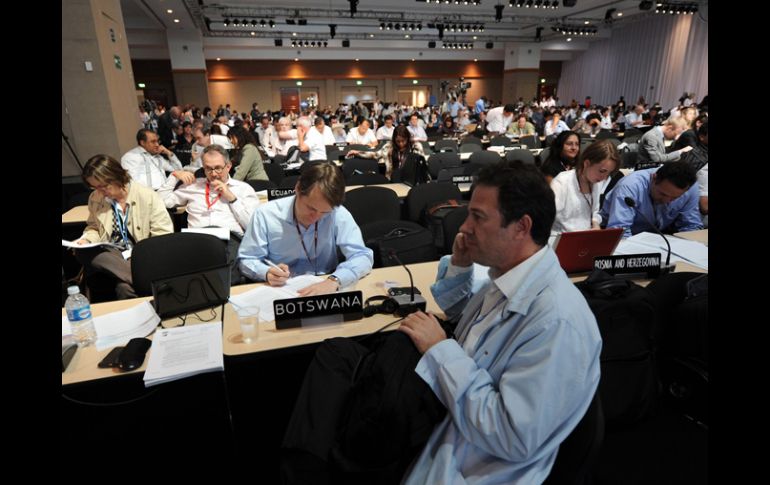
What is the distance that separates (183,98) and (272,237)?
16.0 m

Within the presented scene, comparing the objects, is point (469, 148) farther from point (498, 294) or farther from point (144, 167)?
point (498, 294)

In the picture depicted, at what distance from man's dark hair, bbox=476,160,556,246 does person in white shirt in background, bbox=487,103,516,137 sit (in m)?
10.4

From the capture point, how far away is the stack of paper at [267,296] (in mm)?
1844

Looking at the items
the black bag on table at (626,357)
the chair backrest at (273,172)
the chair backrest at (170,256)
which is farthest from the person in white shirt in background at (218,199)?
the black bag on table at (626,357)

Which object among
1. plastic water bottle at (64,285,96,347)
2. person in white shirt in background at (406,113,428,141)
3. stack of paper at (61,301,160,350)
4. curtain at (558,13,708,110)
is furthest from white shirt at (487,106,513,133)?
plastic water bottle at (64,285,96,347)

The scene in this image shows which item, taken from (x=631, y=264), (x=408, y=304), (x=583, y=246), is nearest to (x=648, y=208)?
(x=631, y=264)

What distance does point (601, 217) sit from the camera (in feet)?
10.5

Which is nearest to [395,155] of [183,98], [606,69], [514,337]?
[514,337]

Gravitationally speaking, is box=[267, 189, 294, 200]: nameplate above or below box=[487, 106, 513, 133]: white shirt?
below

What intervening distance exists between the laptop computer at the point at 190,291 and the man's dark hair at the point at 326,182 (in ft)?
1.94

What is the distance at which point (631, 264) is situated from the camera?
2.11 m

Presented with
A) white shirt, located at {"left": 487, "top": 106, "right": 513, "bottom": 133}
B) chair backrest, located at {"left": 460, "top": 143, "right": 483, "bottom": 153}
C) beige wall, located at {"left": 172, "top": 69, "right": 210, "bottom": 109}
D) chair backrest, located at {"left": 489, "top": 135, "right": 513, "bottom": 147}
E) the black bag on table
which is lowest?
the black bag on table

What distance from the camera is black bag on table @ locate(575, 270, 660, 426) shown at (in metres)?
1.53

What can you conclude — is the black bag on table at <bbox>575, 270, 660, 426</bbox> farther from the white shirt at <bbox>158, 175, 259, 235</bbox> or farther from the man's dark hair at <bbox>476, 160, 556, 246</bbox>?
the white shirt at <bbox>158, 175, 259, 235</bbox>
